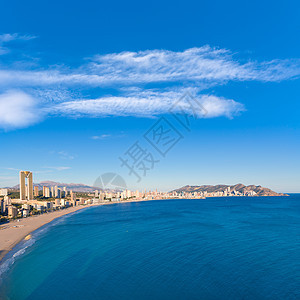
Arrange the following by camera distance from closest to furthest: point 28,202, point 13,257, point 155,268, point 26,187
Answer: point 155,268
point 13,257
point 28,202
point 26,187

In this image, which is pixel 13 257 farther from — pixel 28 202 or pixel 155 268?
pixel 28 202

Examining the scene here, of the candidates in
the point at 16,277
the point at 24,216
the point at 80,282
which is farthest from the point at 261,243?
the point at 24,216

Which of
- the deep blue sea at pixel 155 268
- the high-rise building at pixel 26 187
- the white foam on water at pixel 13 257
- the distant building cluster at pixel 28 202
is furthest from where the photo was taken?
the high-rise building at pixel 26 187

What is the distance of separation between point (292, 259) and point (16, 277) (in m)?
31.3

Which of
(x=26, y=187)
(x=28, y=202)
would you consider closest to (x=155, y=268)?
(x=28, y=202)

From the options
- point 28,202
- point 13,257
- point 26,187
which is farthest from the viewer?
point 26,187

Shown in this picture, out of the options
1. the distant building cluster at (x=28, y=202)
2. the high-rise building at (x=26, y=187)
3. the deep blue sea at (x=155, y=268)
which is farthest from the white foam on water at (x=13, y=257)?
the high-rise building at (x=26, y=187)

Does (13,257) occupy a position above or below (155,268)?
below

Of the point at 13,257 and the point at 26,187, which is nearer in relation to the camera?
the point at 13,257

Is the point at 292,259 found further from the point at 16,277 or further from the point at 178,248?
the point at 16,277

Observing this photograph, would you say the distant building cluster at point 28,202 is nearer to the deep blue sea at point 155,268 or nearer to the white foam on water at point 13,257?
the white foam on water at point 13,257

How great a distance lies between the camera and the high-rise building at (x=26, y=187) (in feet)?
401

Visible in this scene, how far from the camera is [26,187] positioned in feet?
415

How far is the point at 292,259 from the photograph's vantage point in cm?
2622
